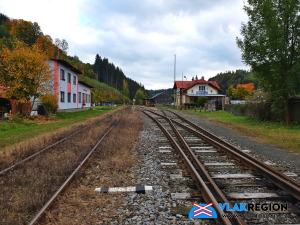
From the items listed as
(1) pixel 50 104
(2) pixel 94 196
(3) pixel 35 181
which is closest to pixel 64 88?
(1) pixel 50 104

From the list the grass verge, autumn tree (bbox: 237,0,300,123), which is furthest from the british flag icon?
autumn tree (bbox: 237,0,300,123)

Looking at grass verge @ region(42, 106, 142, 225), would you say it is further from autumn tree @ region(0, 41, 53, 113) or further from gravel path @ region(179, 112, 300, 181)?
autumn tree @ region(0, 41, 53, 113)

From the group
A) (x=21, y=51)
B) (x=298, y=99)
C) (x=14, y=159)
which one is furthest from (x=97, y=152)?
(x=21, y=51)

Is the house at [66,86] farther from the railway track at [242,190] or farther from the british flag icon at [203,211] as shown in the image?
the british flag icon at [203,211]

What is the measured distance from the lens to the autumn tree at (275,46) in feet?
44.5

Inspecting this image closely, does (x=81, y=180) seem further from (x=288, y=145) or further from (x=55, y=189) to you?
(x=288, y=145)

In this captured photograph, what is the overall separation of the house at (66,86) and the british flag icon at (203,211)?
2244 cm

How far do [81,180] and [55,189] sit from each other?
0.80 meters

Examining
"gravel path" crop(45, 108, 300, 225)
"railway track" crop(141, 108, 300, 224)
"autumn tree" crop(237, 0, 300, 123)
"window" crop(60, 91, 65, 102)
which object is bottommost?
"gravel path" crop(45, 108, 300, 225)

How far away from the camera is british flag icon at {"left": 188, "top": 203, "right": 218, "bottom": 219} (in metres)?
3.24

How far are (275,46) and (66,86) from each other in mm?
24224

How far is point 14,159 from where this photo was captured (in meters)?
6.41

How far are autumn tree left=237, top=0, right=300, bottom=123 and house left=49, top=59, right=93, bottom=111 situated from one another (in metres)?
18.7

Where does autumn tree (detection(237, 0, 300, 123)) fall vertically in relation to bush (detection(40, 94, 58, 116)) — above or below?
above
